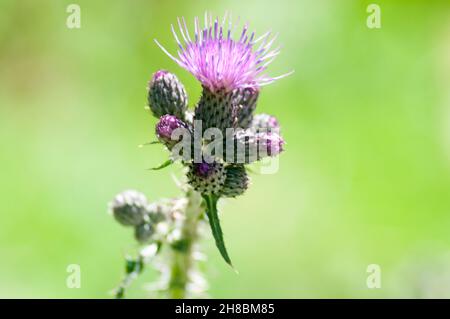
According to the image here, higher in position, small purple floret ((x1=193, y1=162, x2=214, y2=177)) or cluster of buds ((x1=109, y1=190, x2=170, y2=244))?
small purple floret ((x1=193, y1=162, x2=214, y2=177))

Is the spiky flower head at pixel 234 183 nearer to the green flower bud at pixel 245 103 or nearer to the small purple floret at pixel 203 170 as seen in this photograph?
the small purple floret at pixel 203 170

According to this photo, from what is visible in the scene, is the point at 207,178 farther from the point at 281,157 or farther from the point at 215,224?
the point at 281,157

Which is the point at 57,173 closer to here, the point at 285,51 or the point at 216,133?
the point at 285,51

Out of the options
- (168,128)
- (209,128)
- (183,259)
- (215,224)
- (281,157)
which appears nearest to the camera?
(215,224)

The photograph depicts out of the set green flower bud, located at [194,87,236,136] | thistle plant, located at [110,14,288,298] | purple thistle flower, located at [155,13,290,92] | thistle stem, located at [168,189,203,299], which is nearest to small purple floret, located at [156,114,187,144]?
thistle plant, located at [110,14,288,298]

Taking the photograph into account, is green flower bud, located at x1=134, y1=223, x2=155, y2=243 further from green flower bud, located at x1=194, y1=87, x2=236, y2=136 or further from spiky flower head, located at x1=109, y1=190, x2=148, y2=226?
green flower bud, located at x1=194, y1=87, x2=236, y2=136

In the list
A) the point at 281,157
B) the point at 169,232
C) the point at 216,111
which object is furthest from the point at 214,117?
the point at 281,157
